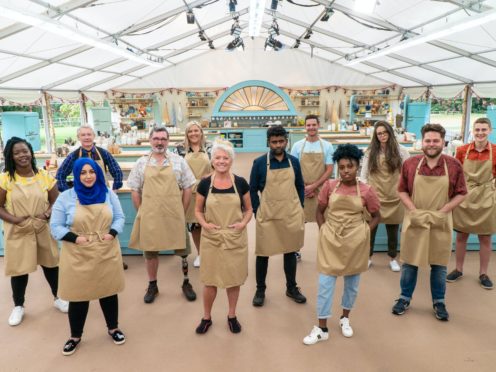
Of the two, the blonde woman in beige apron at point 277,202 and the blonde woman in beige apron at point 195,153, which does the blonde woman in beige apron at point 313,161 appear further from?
the blonde woman in beige apron at point 195,153

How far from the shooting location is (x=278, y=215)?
2.85 meters

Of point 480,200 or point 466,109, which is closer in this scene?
point 480,200

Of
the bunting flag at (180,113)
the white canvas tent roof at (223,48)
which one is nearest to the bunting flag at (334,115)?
the white canvas tent roof at (223,48)

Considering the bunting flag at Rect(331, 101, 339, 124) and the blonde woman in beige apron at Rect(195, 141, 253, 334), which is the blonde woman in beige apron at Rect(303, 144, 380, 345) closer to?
the blonde woman in beige apron at Rect(195, 141, 253, 334)

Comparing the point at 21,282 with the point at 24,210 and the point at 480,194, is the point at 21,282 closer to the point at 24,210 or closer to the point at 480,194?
the point at 24,210

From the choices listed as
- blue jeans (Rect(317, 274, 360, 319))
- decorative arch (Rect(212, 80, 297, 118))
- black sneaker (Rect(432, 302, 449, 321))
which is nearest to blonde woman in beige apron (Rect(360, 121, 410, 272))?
black sneaker (Rect(432, 302, 449, 321))

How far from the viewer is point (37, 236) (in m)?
2.74

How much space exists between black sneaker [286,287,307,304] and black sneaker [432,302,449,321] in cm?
101

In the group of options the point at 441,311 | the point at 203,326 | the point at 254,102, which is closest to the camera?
the point at 203,326

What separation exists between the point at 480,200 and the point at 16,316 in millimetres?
4007

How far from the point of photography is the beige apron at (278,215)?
2.82m

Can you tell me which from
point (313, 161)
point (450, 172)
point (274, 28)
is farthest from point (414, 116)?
point (450, 172)

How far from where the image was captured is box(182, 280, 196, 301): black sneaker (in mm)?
3133

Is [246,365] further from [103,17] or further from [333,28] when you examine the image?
[333,28]
